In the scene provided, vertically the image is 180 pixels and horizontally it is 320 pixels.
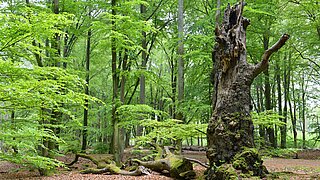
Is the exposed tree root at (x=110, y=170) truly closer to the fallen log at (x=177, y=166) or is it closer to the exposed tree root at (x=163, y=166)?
the exposed tree root at (x=163, y=166)

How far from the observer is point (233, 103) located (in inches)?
242

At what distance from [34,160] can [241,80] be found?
4.82m

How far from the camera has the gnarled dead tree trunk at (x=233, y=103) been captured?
19.4 ft

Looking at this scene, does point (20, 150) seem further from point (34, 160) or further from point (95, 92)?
point (95, 92)

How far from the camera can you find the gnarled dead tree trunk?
5910mm

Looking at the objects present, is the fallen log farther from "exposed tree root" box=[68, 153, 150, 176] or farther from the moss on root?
the moss on root

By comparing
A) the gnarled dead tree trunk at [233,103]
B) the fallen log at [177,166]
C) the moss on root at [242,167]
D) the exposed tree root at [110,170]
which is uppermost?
the gnarled dead tree trunk at [233,103]

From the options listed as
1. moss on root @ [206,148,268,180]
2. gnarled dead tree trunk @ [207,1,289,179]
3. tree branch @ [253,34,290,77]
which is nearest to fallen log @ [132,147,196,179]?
gnarled dead tree trunk @ [207,1,289,179]

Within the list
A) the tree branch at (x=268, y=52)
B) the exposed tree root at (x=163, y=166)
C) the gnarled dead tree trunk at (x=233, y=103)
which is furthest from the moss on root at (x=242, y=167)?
the tree branch at (x=268, y=52)

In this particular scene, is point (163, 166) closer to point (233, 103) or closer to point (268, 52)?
point (233, 103)

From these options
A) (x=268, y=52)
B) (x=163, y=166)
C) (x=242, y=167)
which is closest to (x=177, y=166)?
(x=163, y=166)

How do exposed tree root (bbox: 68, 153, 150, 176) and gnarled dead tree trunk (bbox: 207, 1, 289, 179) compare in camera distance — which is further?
exposed tree root (bbox: 68, 153, 150, 176)

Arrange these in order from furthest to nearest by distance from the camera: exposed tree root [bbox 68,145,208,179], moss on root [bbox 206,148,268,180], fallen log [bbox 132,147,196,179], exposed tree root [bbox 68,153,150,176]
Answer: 1. exposed tree root [bbox 68,153,150,176]
2. exposed tree root [bbox 68,145,208,179]
3. fallen log [bbox 132,147,196,179]
4. moss on root [bbox 206,148,268,180]

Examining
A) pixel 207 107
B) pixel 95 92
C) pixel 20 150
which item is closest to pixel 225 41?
pixel 207 107
